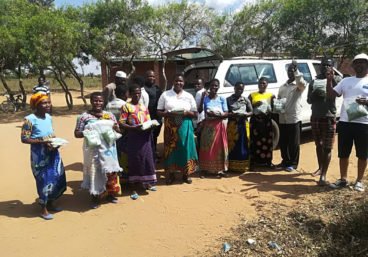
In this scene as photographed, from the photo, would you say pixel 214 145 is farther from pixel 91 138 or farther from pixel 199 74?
pixel 199 74

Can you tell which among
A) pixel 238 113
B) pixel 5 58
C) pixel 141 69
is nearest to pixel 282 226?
pixel 238 113

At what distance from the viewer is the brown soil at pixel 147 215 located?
119 inches

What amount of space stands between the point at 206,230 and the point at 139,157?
1455 mm

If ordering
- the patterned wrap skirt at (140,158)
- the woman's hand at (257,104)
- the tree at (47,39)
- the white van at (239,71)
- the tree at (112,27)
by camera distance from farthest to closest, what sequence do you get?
the tree at (112,27) → the tree at (47,39) → the white van at (239,71) → the woman's hand at (257,104) → the patterned wrap skirt at (140,158)

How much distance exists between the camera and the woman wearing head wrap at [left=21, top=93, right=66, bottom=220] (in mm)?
3463

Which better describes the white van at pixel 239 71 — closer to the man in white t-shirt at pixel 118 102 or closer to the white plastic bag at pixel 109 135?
the man in white t-shirt at pixel 118 102

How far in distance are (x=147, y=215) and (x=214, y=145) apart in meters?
1.70

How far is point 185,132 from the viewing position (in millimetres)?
4484

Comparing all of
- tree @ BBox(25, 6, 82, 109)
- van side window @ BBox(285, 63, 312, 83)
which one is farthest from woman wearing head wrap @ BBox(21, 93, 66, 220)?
tree @ BBox(25, 6, 82, 109)

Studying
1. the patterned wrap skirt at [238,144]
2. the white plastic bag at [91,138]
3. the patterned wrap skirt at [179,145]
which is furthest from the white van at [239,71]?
the white plastic bag at [91,138]

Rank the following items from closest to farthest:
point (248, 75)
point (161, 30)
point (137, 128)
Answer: point (137, 128), point (248, 75), point (161, 30)

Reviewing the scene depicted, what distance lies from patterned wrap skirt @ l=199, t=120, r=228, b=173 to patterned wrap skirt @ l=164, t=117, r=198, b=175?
0.32 meters

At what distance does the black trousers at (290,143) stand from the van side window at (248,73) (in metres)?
1.33

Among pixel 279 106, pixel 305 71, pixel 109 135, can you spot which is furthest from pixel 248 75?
pixel 109 135
